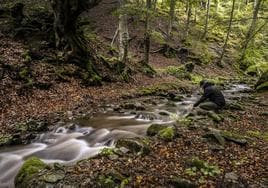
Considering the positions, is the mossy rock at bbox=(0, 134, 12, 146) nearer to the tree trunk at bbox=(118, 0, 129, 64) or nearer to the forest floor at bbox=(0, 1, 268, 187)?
the forest floor at bbox=(0, 1, 268, 187)

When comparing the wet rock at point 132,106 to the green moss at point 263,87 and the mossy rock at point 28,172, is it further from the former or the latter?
the green moss at point 263,87

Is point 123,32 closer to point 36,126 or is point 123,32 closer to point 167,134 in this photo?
point 36,126

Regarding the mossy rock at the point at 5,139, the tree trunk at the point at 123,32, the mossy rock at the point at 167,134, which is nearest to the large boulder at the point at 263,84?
the tree trunk at the point at 123,32

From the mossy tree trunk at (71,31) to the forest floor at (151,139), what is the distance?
3.11 ft

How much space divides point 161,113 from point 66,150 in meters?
4.65

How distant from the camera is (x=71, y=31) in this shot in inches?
648

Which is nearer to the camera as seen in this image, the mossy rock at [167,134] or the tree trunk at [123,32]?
the mossy rock at [167,134]

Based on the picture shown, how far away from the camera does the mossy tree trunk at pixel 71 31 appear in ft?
50.7

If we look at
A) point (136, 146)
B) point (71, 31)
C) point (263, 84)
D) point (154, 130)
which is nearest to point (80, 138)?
point (154, 130)

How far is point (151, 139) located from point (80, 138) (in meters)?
2.38

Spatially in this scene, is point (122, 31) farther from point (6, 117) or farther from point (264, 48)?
point (264, 48)

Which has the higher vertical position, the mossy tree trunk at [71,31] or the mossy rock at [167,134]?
the mossy tree trunk at [71,31]

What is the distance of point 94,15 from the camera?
30.9 meters

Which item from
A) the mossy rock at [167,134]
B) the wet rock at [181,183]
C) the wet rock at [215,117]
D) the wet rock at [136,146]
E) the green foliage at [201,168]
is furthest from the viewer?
the wet rock at [215,117]
